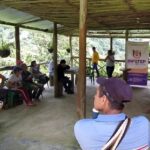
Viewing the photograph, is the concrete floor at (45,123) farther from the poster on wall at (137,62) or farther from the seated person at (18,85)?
the poster on wall at (137,62)

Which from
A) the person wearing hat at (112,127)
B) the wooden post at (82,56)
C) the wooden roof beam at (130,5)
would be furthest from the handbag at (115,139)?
the wooden roof beam at (130,5)

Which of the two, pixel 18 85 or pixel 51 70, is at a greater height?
pixel 51 70

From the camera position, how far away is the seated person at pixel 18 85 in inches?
293

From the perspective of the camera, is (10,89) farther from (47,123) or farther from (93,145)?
(93,145)

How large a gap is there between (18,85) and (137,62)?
4.86 meters

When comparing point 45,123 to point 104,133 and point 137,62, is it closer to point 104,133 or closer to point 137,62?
point 104,133

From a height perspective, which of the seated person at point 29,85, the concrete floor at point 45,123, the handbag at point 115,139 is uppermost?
the handbag at point 115,139

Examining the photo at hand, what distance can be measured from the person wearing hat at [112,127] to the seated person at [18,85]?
6.28 metres

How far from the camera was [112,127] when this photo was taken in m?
1.23

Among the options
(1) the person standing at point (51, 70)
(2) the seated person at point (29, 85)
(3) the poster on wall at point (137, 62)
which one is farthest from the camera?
(3) the poster on wall at point (137, 62)

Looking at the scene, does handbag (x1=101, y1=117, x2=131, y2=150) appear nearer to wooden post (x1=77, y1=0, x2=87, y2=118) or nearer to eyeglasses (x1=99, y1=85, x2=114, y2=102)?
eyeglasses (x1=99, y1=85, x2=114, y2=102)

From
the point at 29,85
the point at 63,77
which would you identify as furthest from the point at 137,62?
the point at 29,85

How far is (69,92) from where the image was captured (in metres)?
9.49

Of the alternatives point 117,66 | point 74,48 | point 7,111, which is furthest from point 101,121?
point 74,48
